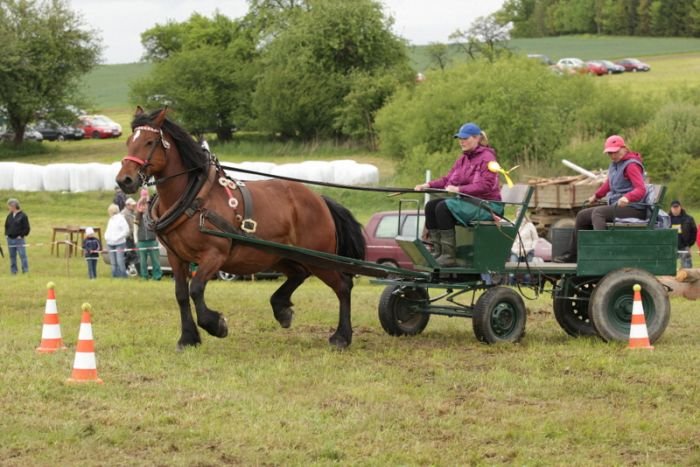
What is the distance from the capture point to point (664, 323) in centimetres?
1149

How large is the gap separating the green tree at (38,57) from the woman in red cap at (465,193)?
55.9 meters

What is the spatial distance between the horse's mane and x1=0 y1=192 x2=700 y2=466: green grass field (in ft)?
5.83

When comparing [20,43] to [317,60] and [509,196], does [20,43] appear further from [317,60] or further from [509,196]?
[509,196]

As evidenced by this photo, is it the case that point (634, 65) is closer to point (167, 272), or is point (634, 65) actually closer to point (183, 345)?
point (167, 272)

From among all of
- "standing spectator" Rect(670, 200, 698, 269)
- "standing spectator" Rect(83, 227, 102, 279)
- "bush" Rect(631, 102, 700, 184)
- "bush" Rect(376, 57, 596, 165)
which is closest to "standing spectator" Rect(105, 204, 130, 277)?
"standing spectator" Rect(83, 227, 102, 279)

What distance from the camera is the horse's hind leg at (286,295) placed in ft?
38.9

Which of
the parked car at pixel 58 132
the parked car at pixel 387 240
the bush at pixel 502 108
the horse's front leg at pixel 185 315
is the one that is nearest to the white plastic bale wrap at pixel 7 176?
the bush at pixel 502 108

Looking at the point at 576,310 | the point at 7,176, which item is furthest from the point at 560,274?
the point at 7,176

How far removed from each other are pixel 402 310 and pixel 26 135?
2411 inches

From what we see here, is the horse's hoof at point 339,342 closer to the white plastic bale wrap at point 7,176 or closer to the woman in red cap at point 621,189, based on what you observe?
the woman in red cap at point 621,189

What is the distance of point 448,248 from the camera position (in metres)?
11.3

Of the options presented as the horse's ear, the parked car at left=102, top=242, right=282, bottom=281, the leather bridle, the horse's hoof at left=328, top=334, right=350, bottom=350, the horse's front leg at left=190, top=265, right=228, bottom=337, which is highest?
the horse's ear

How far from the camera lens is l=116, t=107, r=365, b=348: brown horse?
34.4ft

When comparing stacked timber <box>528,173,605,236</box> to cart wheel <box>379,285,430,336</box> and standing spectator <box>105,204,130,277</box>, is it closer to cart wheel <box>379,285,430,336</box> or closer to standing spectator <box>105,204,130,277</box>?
standing spectator <box>105,204,130,277</box>
